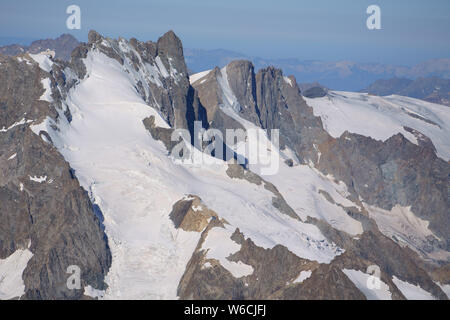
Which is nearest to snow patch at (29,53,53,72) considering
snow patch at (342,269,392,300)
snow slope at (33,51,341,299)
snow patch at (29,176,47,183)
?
snow slope at (33,51,341,299)

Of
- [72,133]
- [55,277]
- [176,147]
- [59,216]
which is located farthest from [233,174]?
[55,277]

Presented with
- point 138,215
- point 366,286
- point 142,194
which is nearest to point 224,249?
point 366,286

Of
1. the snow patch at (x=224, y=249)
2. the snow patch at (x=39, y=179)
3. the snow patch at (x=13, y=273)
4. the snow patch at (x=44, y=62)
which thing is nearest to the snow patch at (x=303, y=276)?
the snow patch at (x=224, y=249)

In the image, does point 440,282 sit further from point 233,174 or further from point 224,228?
point 233,174

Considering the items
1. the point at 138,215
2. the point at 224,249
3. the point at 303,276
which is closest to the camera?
the point at 303,276

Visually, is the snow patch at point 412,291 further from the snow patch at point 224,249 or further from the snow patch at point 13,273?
the snow patch at point 13,273

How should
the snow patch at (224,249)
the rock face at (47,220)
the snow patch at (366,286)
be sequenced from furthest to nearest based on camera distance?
the rock face at (47,220) < the snow patch at (224,249) < the snow patch at (366,286)

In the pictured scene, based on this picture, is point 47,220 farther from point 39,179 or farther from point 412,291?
point 412,291
